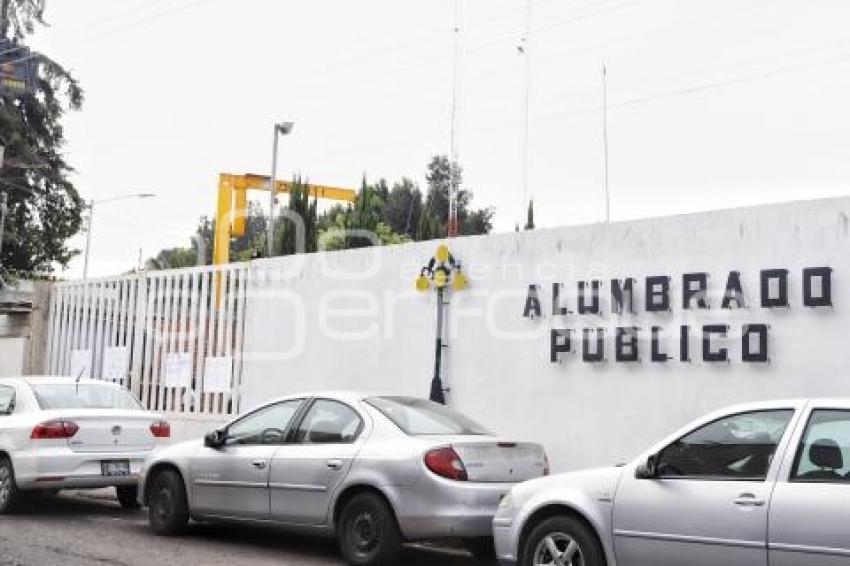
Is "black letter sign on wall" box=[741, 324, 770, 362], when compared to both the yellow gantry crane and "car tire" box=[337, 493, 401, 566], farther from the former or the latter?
the yellow gantry crane

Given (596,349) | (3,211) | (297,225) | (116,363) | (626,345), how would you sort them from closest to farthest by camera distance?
(626,345), (596,349), (116,363), (297,225), (3,211)

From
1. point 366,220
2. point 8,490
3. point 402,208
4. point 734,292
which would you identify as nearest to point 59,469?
point 8,490

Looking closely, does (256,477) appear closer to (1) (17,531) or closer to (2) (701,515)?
(1) (17,531)

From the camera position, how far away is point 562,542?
262 inches

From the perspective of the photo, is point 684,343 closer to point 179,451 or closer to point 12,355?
Result: point 179,451

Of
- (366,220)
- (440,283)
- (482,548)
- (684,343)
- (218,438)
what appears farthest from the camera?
(366,220)

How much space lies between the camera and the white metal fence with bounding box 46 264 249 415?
49.9 ft

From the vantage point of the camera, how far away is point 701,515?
19.5 ft

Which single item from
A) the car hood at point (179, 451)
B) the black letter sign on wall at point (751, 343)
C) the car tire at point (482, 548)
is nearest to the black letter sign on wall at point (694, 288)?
the black letter sign on wall at point (751, 343)

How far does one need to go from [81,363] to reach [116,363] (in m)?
1.08

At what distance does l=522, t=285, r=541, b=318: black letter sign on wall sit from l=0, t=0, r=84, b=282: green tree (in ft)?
73.0

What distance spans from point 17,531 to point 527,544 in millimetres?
5410

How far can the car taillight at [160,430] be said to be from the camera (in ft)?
36.8

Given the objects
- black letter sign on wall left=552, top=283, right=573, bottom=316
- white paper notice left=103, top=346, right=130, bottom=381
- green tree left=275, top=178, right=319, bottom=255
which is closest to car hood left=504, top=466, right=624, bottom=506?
black letter sign on wall left=552, top=283, right=573, bottom=316
